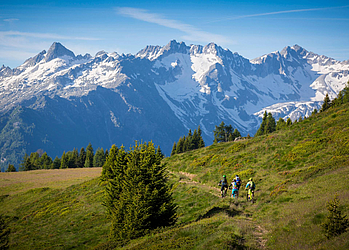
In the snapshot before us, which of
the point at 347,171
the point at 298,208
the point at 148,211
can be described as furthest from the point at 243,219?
the point at 347,171

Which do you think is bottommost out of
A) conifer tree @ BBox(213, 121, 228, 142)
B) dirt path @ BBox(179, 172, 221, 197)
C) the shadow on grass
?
dirt path @ BBox(179, 172, 221, 197)

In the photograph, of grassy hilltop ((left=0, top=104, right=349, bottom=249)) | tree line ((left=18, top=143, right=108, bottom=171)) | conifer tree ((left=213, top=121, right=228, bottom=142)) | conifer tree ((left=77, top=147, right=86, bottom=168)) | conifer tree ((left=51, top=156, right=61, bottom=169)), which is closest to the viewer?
grassy hilltop ((left=0, top=104, right=349, bottom=249))

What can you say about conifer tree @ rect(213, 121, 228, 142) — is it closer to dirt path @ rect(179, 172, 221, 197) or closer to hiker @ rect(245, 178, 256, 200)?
dirt path @ rect(179, 172, 221, 197)

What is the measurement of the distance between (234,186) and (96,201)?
25841 mm

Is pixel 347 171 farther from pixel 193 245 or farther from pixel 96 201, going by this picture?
pixel 96 201

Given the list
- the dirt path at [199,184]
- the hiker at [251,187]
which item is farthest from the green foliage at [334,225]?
the dirt path at [199,184]

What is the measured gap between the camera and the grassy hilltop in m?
14.7

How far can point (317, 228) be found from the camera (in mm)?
13312

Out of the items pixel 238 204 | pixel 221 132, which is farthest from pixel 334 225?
pixel 221 132

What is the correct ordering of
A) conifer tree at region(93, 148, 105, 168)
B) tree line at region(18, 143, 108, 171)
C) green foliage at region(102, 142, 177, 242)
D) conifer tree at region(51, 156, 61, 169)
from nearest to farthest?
green foliage at region(102, 142, 177, 242) < tree line at region(18, 143, 108, 171) < conifer tree at region(93, 148, 105, 168) < conifer tree at region(51, 156, 61, 169)

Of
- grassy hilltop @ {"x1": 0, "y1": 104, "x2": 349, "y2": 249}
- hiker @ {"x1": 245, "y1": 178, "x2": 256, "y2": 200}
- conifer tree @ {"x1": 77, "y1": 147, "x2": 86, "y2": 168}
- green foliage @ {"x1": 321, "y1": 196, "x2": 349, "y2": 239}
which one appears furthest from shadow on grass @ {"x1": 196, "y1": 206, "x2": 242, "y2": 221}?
conifer tree @ {"x1": 77, "y1": 147, "x2": 86, "y2": 168}

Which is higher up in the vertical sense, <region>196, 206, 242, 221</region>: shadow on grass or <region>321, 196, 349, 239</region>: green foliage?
<region>321, 196, 349, 239</region>: green foliage

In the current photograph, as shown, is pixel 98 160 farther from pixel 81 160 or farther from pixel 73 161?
pixel 73 161

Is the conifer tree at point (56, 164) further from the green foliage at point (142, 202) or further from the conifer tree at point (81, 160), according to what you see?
the green foliage at point (142, 202)
